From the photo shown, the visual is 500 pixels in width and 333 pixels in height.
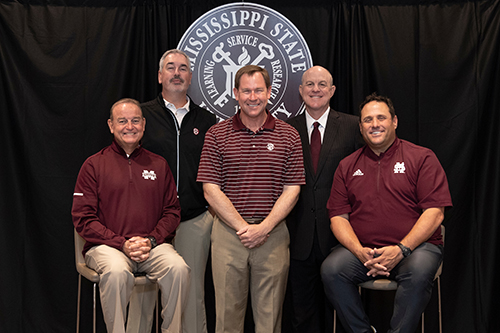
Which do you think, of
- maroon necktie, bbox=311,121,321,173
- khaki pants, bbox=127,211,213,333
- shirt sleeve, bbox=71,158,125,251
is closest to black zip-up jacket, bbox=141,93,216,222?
khaki pants, bbox=127,211,213,333

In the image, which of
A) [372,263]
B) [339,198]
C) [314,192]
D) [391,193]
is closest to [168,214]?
[314,192]

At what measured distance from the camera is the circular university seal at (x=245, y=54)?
3.80m

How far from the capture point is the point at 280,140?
9.53 feet

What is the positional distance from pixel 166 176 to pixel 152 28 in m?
1.36

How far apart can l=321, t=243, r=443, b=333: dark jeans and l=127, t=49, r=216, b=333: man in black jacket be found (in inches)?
35.4

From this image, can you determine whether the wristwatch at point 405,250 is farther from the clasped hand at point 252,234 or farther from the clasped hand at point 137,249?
the clasped hand at point 137,249

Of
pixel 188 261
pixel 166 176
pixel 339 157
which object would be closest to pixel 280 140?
pixel 339 157

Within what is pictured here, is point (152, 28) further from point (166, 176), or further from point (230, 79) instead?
point (166, 176)

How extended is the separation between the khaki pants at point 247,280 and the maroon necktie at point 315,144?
0.63 m

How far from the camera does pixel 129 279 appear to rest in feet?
9.00

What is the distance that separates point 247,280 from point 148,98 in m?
1.73

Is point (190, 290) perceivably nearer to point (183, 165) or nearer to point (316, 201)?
point (183, 165)

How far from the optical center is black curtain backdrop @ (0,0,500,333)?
3.70m

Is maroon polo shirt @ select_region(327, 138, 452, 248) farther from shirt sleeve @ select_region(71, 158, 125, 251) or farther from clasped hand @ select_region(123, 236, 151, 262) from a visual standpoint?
shirt sleeve @ select_region(71, 158, 125, 251)
